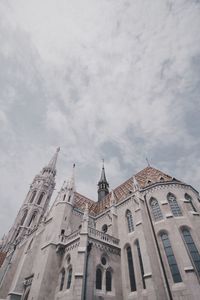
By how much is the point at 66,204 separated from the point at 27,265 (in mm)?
9045

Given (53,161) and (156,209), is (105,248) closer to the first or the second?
(156,209)

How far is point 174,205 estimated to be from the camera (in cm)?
1928

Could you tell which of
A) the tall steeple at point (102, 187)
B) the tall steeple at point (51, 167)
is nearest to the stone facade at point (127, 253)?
the tall steeple at point (102, 187)

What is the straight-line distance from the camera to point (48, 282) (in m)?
16.4

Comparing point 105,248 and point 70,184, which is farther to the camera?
point 70,184

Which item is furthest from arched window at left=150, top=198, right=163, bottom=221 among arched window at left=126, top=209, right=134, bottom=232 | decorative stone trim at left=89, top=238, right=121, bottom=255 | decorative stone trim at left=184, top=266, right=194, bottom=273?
decorative stone trim at left=89, top=238, right=121, bottom=255

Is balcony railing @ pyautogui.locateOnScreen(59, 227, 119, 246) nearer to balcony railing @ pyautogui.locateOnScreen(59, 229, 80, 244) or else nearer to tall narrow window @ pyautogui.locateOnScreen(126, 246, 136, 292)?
balcony railing @ pyautogui.locateOnScreen(59, 229, 80, 244)

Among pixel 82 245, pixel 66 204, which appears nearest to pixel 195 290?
pixel 82 245

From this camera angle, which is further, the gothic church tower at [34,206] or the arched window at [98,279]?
the gothic church tower at [34,206]

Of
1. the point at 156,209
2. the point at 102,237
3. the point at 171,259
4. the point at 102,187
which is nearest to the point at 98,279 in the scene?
the point at 102,237

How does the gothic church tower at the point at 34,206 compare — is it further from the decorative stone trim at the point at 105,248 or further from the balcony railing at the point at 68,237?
the decorative stone trim at the point at 105,248

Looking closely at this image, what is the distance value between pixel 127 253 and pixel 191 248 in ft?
21.4

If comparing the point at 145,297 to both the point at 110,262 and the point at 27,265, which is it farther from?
the point at 27,265

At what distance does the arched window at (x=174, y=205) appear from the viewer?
1846cm
